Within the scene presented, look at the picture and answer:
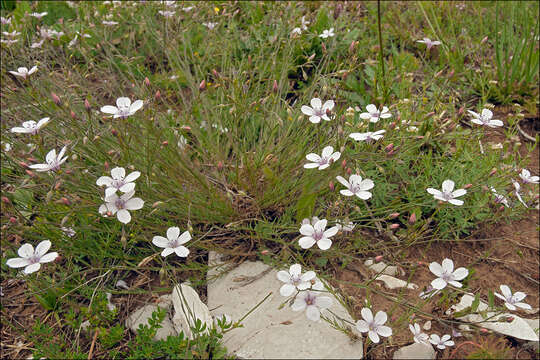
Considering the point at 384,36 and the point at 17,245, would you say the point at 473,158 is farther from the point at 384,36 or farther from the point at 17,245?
the point at 17,245

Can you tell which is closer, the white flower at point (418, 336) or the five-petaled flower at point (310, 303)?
the five-petaled flower at point (310, 303)

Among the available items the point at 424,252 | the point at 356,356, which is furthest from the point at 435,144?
the point at 356,356

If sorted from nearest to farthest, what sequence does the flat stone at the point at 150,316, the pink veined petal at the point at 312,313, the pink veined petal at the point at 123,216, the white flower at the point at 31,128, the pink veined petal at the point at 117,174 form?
the pink veined petal at the point at 312,313
the pink veined petal at the point at 123,216
the pink veined petal at the point at 117,174
the white flower at the point at 31,128
the flat stone at the point at 150,316

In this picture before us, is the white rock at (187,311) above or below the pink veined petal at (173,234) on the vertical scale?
below

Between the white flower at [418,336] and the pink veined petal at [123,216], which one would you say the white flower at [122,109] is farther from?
the white flower at [418,336]

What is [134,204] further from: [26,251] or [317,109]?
[317,109]

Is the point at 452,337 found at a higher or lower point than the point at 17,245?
lower

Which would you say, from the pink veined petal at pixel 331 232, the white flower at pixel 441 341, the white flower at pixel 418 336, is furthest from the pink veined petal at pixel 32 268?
the white flower at pixel 441 341

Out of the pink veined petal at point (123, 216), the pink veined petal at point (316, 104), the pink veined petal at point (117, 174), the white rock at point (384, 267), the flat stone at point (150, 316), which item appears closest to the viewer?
the pink veined petal at point (123, 216)
